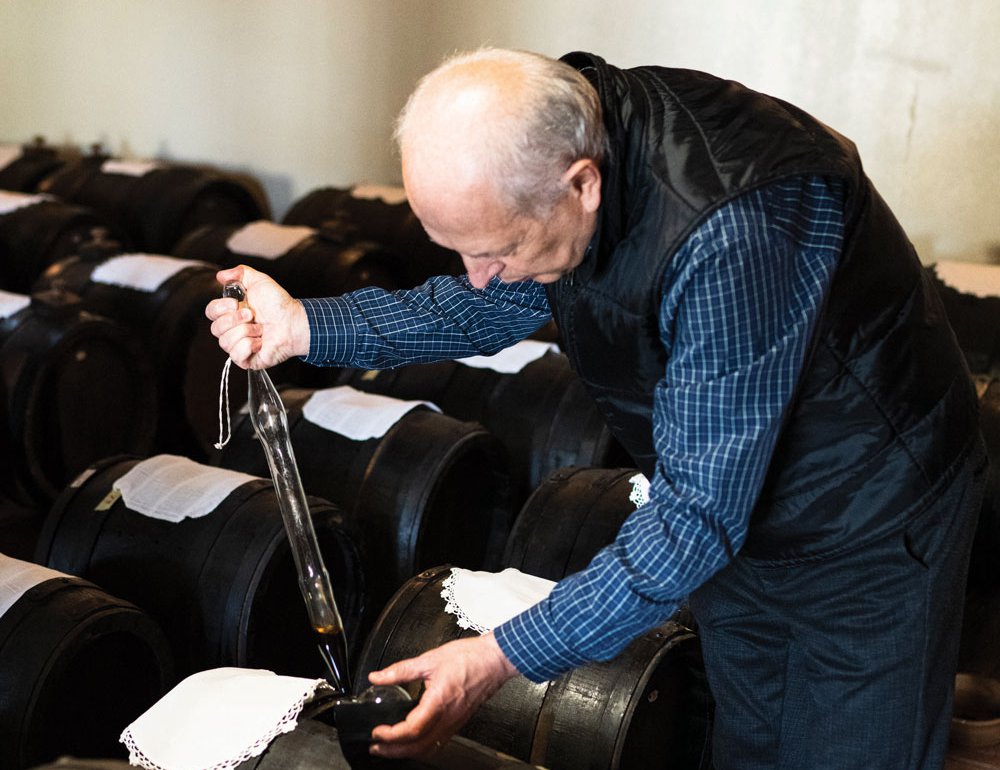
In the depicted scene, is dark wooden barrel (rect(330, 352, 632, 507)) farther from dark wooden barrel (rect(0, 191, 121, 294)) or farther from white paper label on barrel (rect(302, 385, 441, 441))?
dark wooden barrel (rect(0, 191, 121, 294))

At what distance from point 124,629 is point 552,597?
1208 mm

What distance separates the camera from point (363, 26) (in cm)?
649

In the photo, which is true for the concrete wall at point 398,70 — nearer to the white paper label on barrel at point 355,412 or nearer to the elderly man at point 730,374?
the white paper label on barrel at point 355,412

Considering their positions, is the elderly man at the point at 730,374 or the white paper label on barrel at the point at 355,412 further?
the white paper label on barrel at the point at 355,412

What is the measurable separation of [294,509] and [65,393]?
7.84 ft

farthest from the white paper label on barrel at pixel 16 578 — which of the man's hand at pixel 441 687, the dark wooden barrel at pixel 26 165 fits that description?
the dark wooden barrel at pixel 26 165

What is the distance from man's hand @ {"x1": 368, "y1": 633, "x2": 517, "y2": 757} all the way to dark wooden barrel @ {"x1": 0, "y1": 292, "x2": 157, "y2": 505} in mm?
2771

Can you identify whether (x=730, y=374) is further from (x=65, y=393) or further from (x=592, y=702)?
(x=65, y=393)

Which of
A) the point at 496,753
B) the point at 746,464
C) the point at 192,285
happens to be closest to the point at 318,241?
the point at 192,285

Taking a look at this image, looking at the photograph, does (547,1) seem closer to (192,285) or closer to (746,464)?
(192,285)

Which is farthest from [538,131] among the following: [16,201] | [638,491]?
[16,201]

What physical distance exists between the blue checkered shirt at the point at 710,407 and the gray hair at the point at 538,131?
18 centimetres

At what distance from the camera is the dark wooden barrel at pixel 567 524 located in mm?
2695

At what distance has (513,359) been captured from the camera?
377cm
